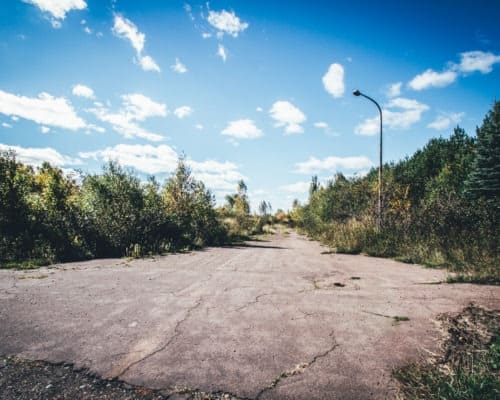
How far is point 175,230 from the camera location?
15141 millimetres

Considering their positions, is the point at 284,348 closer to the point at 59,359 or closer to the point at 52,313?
the point at 59,359

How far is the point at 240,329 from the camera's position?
3.32 m

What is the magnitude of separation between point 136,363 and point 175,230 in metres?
13.0

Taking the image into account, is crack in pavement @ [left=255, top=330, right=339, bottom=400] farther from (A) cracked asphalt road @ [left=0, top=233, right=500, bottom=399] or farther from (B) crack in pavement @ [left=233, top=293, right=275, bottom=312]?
(B) crack in pavement @ [left=233, top=293, right=275, bottom=312]

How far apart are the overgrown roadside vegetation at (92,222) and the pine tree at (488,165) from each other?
27615 millimetres

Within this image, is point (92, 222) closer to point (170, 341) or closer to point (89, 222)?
point (89, 222)

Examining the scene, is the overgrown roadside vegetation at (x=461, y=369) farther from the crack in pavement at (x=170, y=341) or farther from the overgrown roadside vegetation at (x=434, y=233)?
the overgrown roadside vegetation at (x=434, y=233)

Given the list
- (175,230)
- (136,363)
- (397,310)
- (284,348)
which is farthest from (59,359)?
(175,230)

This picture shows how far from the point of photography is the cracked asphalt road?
2324 millimetres

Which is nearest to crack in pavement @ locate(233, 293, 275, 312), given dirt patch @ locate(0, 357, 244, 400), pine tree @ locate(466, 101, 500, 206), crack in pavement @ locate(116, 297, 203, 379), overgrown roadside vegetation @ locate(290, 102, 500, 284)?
crack in pavement @ locate(116, 297, 203, 379)

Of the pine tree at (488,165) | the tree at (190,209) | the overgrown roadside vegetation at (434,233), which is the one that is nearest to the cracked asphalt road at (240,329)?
the overgrown roadside vegetation at (434,233)

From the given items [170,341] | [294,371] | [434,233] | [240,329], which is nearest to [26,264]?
[170,341]

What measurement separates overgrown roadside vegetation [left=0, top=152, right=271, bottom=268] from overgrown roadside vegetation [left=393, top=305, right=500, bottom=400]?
10.3 meters

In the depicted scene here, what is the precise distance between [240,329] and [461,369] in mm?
2271
